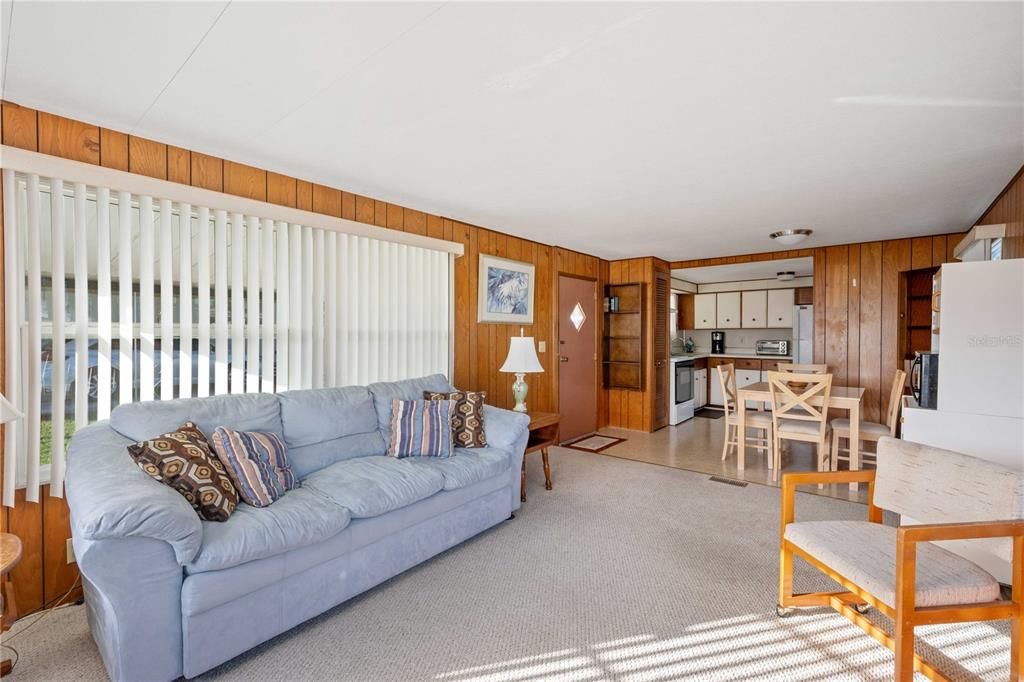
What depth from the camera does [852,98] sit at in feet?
6.54

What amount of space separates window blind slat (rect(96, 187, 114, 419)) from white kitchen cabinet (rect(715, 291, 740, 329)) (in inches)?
320

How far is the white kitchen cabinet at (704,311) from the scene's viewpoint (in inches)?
330

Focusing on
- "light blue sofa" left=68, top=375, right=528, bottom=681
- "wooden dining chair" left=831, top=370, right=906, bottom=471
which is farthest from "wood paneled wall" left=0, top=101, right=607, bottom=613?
"wooden dining chair" left=831, top=370, right=906, bottom=471

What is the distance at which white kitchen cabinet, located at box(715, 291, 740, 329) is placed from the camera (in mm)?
8078

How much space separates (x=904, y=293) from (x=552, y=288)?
3.71 metres

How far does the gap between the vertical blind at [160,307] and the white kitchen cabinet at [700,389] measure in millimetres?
5497

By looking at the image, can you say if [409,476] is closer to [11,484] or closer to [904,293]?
[11,484]

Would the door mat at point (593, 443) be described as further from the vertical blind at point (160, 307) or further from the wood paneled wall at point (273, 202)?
the vertical blind at point (160, 307)

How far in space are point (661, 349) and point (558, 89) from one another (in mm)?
4921

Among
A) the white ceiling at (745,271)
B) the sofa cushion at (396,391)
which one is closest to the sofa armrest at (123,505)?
the sofa cushion at (396,391)

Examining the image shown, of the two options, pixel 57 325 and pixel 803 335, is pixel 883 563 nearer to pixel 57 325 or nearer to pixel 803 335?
pixel 57 325

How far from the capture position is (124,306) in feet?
7.74

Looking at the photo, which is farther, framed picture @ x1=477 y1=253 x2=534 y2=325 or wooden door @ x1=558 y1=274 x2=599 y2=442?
wooden door @ x1=558 y1=274 x2=599 y2=442

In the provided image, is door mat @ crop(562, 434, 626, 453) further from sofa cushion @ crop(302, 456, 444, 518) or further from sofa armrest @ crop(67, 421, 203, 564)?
sofa armrest @ crop(67, 421, 203, 564)
